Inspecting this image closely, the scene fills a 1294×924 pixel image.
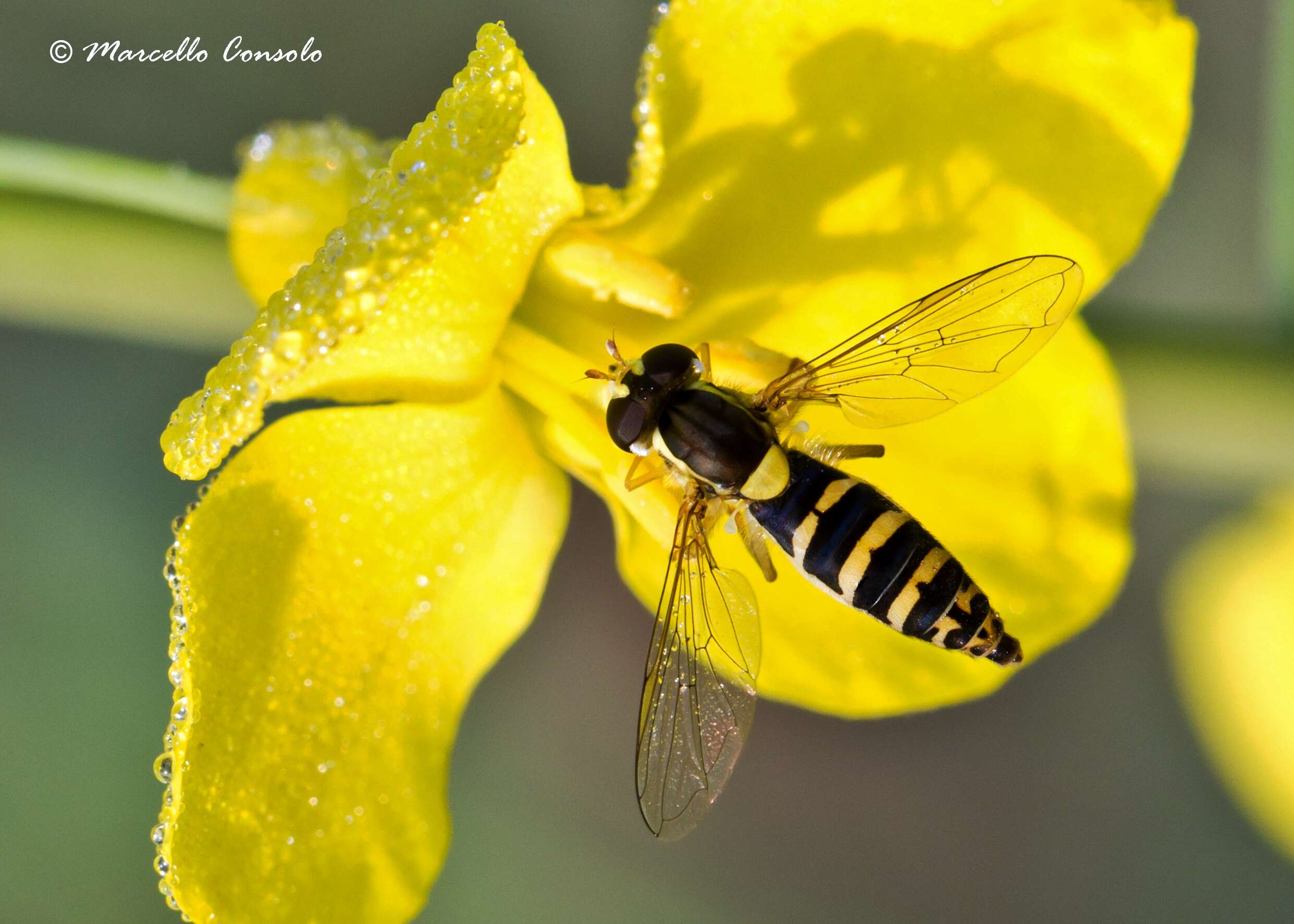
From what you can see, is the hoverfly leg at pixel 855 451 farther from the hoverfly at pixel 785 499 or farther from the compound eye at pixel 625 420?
the compound eye at pixel 625 420

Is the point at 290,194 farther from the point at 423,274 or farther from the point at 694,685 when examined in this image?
the point at 694,685

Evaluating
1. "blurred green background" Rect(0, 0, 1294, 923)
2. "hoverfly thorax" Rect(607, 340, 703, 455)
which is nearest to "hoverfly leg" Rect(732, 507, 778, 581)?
"hoverfly thorax" Rect(607, 340, 703, 455)

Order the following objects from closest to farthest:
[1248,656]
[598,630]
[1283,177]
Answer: [1283,177]
[1248,656]
[598,630]

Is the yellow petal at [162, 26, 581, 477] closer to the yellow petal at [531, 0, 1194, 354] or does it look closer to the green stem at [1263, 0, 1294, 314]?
the yellow petal at [531, 0, 1194, 354]

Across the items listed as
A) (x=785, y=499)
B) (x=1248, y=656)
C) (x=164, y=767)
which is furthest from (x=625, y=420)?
(x=1248, y=656)

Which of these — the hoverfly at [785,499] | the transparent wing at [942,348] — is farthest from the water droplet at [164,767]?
the transparent wing at [942,348]

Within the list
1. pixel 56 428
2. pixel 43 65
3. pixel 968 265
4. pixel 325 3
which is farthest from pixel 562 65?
pixel 968 265
